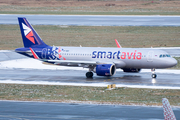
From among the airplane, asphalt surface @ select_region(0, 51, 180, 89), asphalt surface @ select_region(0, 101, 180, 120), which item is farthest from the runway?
asphalt surface @ select_region(0, 101, 180, 120)

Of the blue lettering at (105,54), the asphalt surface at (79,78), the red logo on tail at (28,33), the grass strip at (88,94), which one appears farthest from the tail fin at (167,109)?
the red logo on tail at (28,33)

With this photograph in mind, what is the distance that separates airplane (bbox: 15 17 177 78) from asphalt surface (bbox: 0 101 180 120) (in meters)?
13.0

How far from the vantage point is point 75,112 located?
2644cm

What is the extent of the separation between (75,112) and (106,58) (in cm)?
1774

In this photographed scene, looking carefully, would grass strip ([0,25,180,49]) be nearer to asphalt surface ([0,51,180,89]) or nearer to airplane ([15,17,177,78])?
asphalt surface ([0,51,180,89])

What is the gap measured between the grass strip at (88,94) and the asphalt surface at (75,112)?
1978 millimetres

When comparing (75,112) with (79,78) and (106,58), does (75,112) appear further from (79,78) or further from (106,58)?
(106,58)

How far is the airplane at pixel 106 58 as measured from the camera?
1649 inches

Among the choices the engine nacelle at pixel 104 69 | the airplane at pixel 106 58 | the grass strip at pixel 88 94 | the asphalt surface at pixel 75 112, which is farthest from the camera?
the airplane at pixel 106 58

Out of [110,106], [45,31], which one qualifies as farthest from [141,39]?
[110,106]

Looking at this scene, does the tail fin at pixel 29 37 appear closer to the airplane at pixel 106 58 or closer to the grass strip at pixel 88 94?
the airplane at pixel 106 58

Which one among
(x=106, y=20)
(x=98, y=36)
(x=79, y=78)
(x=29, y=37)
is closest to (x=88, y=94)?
(x=79, y=78)

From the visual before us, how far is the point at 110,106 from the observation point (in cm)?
2888

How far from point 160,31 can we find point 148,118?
6459 centimetres
